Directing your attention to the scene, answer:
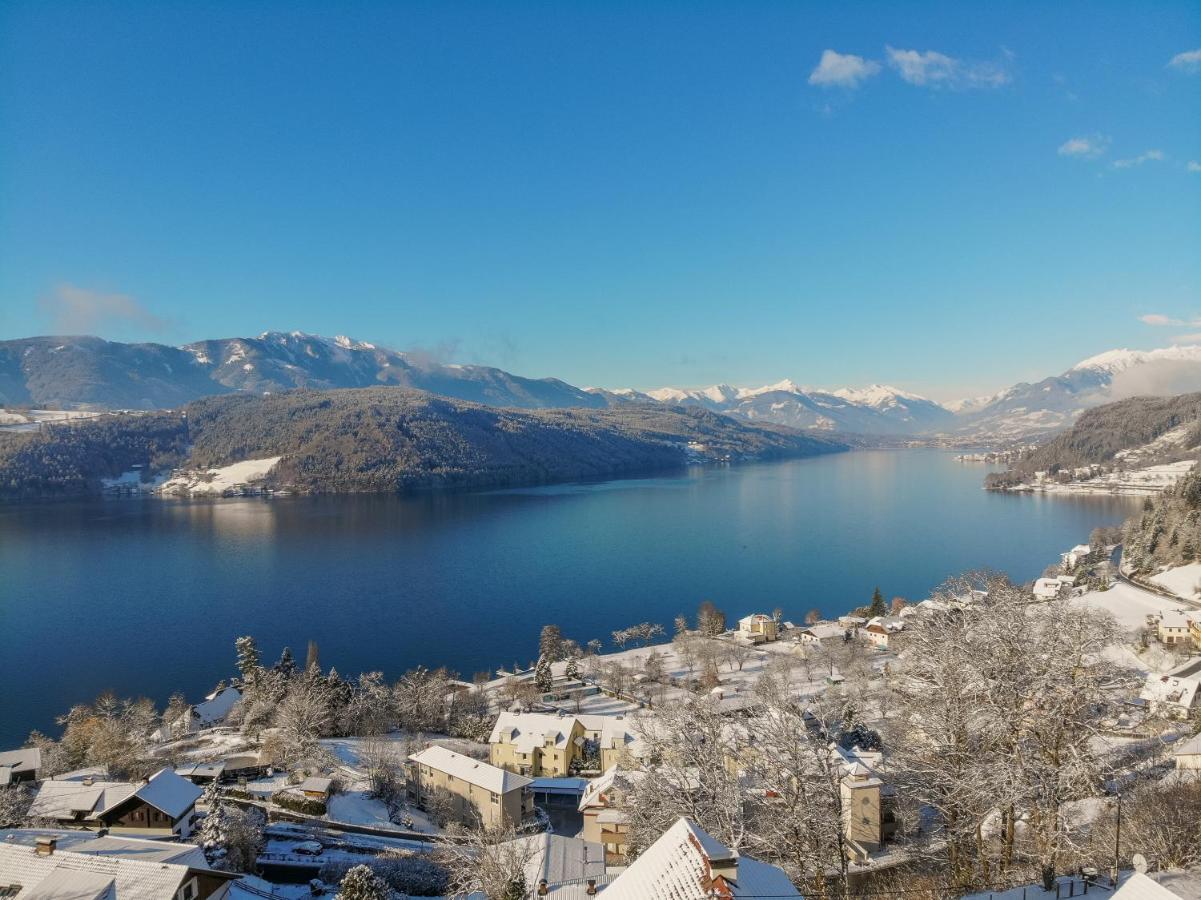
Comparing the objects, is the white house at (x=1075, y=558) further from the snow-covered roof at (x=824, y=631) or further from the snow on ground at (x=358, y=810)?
the snow on ground at (x=358, y=810)

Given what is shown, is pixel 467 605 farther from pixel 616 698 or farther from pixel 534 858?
pixel 534 858

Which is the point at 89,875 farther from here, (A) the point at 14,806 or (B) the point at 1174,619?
(B) the point at 1174,619

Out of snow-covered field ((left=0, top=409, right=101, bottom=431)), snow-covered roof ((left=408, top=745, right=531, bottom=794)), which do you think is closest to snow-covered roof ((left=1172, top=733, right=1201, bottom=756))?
snow-covered roof ((left=408, top=745, right=531, bottom=794))

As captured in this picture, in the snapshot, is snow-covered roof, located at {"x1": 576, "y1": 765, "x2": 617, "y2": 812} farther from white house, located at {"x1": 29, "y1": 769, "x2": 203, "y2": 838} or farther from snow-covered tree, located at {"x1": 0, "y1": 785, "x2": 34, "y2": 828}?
snow-covered tree, located at {"x1": 0, "y1": 785, "x2": 34, "y2": 828}

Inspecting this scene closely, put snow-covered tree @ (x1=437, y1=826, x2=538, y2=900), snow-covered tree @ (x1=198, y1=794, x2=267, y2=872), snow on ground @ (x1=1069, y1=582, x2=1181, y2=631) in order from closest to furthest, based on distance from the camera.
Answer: snow-covered tree @ (x1=437, y1=826, x2=538, y2=900)
snow-covered tree @ (x1=198, y1=794, x2=267, y2=872)
snow on ground @ (x1=1069, y1=582, x2=1181, y2=631)

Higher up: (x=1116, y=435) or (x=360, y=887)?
(x=1116, y=435)

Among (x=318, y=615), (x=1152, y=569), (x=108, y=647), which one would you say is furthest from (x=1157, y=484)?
(x=108, y=647)

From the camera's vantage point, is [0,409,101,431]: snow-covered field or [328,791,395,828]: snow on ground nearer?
[328,791,395,828]: snow on ground

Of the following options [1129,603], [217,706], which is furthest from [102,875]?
[1129,603]
